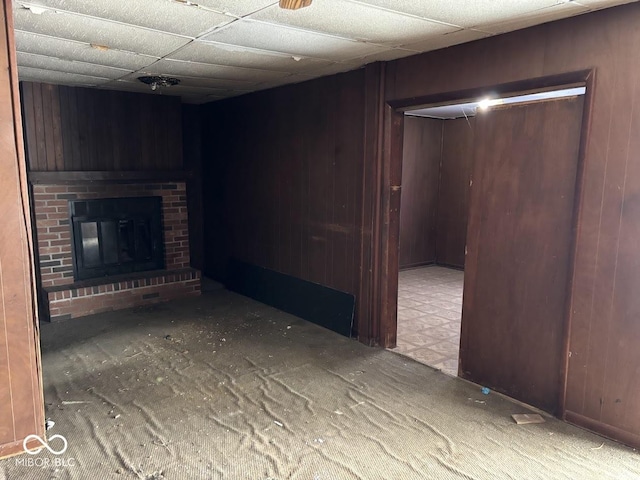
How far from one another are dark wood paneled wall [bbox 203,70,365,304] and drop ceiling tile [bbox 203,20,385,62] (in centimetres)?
64

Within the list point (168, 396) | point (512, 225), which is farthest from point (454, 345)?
point (168, 396)

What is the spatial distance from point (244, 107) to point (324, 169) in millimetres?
1642

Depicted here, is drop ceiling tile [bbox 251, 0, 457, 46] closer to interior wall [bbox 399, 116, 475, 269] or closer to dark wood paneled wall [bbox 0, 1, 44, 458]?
Answer: dark wood paneled wall [bbox 0, 1, 44, 458]

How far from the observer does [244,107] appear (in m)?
5.54

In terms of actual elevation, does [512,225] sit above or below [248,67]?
below

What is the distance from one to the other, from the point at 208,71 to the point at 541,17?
2728 millimetres

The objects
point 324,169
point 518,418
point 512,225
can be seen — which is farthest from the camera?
point 324,169

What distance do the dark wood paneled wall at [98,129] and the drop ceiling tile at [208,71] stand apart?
1297 mm

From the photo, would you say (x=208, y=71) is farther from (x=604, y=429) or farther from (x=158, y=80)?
(x=604, y=429)

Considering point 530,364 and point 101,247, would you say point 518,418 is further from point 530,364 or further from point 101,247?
point 101,247

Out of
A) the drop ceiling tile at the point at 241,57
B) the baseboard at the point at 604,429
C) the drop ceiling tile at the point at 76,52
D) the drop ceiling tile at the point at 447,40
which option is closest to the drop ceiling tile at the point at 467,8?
the drop ceiling tile at the point at 447,40

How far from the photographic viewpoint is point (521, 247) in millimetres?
3061

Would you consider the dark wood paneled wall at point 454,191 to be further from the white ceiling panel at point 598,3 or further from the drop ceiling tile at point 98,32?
the drop ceiling tile at point 98,32

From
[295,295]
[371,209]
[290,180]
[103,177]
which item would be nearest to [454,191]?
[290,180]
